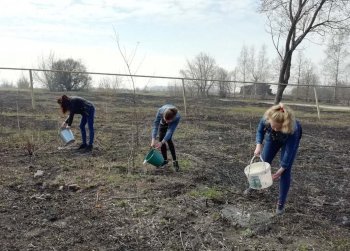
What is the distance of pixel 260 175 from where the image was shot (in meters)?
4.25

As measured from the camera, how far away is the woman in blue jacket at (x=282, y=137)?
4.11m

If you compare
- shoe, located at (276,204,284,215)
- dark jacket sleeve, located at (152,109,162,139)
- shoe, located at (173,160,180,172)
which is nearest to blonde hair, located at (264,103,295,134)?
shoe, located at (276,204,284,215)

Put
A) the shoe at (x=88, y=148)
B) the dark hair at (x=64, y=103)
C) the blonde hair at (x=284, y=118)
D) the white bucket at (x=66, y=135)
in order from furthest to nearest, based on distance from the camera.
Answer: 1. the shoe at (x=88, y=148)
2. the white bucket at (x=66, y=135)
3. the dark hair at (x=64, y=103)
4. the blonde hair at (x=284, y=118)

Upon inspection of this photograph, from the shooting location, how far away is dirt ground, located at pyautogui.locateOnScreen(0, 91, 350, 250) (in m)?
3.89

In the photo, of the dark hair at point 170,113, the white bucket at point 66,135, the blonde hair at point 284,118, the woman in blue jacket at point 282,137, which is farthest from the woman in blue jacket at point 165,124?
the white bucket at point 66,135

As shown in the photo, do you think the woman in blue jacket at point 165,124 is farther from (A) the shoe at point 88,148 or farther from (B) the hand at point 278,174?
(A) the shoe at point 88,148

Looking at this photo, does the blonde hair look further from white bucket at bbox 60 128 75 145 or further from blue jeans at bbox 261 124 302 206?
white bucket at bbox 60 128 75 145

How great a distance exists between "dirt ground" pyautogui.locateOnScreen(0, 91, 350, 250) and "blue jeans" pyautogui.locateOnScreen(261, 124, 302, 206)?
319 millimetres

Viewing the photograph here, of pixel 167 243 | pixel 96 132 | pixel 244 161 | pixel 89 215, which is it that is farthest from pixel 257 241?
pixel 96 132

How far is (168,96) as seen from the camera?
2180cm

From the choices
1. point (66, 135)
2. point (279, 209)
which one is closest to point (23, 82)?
point (66, 135)

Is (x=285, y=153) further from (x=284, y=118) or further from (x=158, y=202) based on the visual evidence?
(x=158, y=202)

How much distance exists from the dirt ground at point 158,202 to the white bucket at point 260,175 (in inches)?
17.0

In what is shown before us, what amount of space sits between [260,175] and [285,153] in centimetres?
38
